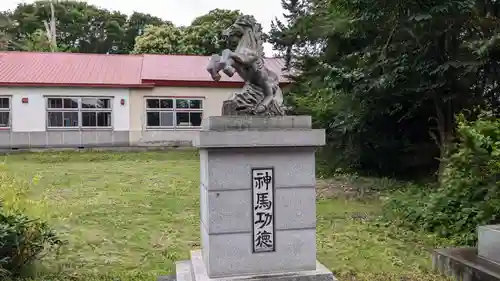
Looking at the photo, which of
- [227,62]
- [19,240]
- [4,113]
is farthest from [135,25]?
[227,62]

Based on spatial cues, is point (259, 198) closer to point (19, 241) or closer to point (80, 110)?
point (19, 241)

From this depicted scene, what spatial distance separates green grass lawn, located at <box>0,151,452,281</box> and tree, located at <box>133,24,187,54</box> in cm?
1629

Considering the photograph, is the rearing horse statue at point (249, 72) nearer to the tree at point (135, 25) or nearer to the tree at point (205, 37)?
the tree at point (205, 37)

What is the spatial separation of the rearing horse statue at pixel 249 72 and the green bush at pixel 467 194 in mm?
2757

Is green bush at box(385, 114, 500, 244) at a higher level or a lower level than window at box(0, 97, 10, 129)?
lower

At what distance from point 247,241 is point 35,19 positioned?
30615 mm

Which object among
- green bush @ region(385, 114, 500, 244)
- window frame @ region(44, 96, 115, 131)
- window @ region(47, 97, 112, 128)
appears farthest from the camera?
window @ region(47, 97, 112, 128)

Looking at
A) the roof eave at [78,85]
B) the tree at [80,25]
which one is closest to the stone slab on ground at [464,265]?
the roof eave at [78,85]

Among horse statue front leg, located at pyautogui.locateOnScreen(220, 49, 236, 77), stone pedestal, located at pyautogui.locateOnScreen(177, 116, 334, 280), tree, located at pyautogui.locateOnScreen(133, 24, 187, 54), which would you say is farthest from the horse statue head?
tree, located at pyautogui.locateOnScreen(133, 24, 187, 54)

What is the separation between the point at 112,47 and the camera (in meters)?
31.2

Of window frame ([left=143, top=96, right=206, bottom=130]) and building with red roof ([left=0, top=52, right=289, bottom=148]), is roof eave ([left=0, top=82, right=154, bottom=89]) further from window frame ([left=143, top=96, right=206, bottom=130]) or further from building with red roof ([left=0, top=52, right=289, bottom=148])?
window frame ([left=143, top=96, right=206, bottom=130])

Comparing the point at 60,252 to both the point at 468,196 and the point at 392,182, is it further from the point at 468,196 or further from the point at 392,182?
the point at 392,182

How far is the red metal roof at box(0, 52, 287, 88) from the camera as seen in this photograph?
17.3 meters

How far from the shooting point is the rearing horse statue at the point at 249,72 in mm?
3404
